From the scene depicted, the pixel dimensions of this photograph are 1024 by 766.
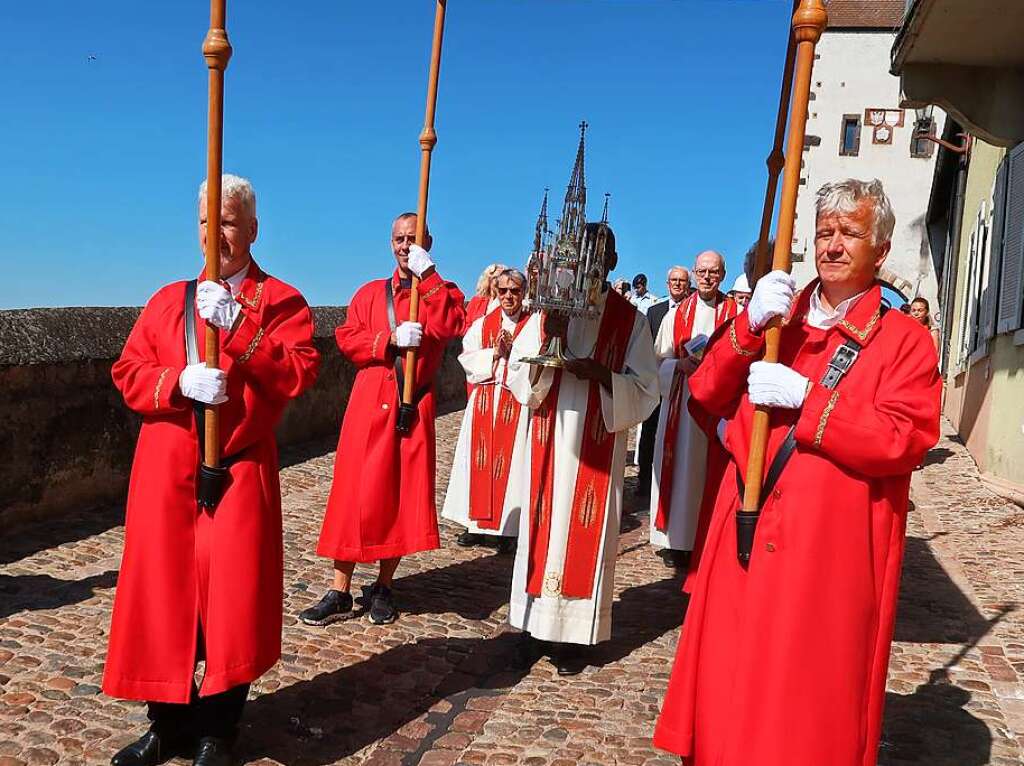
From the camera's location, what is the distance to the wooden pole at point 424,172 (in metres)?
5.42

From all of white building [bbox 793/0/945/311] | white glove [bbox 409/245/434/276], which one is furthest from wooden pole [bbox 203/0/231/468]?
white building [bbox 793/0/945/311]

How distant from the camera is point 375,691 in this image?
4.41 meters

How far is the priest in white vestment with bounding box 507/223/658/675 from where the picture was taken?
478 centimetres

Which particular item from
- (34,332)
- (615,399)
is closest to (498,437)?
(615,399)

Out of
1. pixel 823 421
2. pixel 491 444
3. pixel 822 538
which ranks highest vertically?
pixel 823 421

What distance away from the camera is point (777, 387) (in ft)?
9.31

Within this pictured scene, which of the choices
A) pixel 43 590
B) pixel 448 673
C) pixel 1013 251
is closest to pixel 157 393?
pixel 448 673

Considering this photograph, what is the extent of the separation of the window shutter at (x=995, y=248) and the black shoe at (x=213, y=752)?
9176mm

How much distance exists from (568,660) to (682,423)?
2634 millimetres

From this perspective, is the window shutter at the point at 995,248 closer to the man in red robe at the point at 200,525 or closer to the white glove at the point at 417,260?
the white glove at the point at 417,260

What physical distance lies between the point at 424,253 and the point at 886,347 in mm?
3132

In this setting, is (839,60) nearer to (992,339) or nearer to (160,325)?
(992,339)

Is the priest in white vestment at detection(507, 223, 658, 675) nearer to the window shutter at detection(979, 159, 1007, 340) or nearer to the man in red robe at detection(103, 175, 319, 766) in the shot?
the man in red robe at detection(103, 175, 319, 766)

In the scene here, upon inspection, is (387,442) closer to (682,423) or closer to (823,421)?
(682,423)
